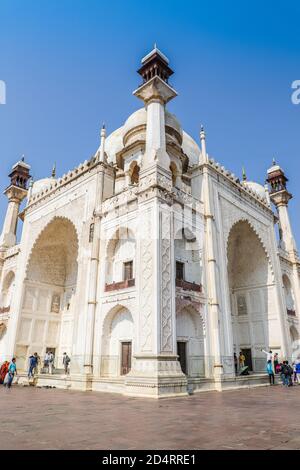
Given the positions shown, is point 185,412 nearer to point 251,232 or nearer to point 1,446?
point 1,446

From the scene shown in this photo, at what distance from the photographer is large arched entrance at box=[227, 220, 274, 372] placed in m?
23.0

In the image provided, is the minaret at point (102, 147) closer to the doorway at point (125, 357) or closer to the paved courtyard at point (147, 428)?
the doorway at point (125, 357)

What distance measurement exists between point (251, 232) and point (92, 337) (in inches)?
548

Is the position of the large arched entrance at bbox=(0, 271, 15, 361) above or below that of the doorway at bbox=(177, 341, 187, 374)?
above

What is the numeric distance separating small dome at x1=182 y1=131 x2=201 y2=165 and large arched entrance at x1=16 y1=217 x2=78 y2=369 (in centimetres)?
1187

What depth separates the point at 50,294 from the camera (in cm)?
2391

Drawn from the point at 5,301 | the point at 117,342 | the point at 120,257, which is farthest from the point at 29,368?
the point at 5,301

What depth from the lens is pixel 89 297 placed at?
16719 mm

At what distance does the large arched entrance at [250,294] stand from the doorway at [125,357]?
11.1 meters

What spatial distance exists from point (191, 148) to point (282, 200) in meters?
10.2

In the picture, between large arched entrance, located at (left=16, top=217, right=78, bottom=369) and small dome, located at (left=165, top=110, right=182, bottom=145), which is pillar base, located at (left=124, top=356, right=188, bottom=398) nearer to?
large arched entrance, located at (left=16, top=217, right=78, bottom=369)

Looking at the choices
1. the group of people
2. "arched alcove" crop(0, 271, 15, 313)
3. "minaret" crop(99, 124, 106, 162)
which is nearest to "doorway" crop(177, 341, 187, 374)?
the group of people

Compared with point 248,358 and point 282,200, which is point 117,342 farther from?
point 282,200

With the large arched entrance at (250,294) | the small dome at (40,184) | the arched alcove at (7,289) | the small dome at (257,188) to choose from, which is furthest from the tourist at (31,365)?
the small dome at (257,188)
